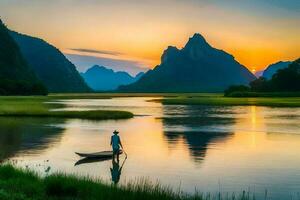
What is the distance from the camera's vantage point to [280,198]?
74.1ft

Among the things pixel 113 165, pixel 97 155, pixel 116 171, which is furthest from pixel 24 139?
pixel 116 171

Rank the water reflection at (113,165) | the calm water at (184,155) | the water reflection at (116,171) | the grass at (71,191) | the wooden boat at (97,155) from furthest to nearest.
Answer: the wooden boat at (97,155)
the water reflection at (113,165)
the water reflection at (116,171)
the calm water at (184,155)
the grass at (71,191)

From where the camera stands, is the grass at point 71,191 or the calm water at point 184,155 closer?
the grass at point 71,191

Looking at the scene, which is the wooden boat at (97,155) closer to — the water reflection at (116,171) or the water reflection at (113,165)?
the water reflection at (113,165)

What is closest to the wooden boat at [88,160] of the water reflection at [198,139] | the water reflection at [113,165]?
the water reflection at [113,165]

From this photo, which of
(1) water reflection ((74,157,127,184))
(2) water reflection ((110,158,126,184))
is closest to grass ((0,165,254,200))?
(2) water reflection ((110,158,126,184))

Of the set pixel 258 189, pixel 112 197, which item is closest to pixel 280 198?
pixel 258 189

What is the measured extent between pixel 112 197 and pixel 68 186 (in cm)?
218

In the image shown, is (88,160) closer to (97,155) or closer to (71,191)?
(97,155)

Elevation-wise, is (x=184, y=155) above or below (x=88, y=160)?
below

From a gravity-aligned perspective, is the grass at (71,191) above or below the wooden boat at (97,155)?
above

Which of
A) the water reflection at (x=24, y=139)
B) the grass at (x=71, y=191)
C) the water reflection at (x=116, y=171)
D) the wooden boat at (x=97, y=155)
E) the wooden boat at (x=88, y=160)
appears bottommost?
the water reflection at (x=116, y=171)

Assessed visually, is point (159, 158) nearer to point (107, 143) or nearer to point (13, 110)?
point (107, 143)

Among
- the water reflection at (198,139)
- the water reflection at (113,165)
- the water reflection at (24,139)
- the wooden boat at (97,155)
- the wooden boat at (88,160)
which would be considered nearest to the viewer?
the water reflection at (113,165)
